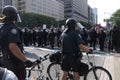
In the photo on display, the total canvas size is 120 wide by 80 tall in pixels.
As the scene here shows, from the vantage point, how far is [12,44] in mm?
4941

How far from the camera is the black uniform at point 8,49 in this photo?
16.3ft

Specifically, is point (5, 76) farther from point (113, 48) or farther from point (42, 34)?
point (42, 34)

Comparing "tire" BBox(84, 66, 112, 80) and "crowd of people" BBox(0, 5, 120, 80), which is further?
"tire" BBox(84, 66, 112, 80)

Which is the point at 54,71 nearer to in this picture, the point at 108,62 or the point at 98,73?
the point at 98,73

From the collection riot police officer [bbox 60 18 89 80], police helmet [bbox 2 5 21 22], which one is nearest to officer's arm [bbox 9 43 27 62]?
police helmet [bbox 2 5 21 22]

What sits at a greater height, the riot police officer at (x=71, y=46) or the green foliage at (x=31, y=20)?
the green foliage at (x=31, y=20)

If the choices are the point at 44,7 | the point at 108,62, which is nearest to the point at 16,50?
the point at 108,62

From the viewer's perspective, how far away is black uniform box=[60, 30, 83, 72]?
6660mm

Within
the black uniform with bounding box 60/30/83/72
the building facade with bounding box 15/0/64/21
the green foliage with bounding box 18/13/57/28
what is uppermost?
the building facade with bounding box 15/0/64/21

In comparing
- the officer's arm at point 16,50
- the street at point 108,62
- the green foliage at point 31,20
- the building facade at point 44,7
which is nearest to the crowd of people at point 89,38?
the street at point 108,62

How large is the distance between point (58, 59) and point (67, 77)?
1490 mm

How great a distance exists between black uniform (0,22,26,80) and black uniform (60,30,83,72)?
5.46 ft

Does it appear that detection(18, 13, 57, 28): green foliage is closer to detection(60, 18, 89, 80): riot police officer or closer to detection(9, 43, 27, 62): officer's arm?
detection(60, 18, 89, 80): riot police officer

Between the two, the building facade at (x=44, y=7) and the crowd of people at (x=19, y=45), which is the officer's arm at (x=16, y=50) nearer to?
the crowd of people at (x=19, y=45)
